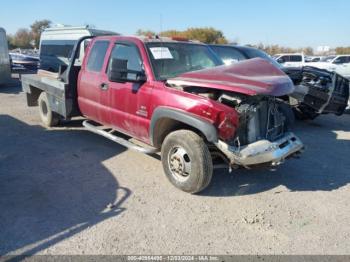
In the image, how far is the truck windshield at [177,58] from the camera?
504 cm

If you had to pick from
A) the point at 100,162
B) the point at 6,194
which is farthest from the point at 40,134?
the point at 6,194

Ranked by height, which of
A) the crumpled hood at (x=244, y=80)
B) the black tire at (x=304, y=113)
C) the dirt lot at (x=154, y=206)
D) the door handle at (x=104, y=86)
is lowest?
the dirt lot at (x=154, y=206)

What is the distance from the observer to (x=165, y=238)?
3.51m

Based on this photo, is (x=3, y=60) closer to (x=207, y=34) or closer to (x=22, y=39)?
(x=207, y=34)

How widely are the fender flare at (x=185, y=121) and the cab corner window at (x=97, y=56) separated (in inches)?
69.9

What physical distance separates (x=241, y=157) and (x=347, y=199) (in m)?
1.54

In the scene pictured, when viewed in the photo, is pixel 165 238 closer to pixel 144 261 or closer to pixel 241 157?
pixel 144 261

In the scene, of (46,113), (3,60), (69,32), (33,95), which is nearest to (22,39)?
(3,60)

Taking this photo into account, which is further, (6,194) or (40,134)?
(40,134)

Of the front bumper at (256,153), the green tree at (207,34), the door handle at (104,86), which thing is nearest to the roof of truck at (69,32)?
the door handle at (104,86)

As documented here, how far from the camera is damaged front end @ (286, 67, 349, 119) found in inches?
310

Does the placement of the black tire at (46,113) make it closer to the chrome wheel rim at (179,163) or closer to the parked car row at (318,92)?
the chrome wheel rim at (179,163)

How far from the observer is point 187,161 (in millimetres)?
4520

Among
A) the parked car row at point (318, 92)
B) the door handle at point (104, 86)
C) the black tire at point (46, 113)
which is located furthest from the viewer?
the parked car row at point (318, 92)
